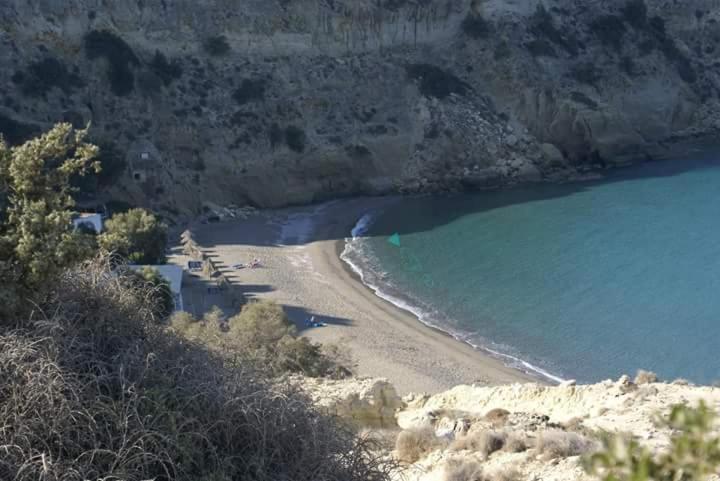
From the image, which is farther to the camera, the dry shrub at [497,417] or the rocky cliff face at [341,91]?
the rocky cliff face at [341,91]

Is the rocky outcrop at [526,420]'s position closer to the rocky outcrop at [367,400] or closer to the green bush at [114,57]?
the rocky outcrop at [367,400]

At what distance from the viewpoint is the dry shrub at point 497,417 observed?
11906 mm

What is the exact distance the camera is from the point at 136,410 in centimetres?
618

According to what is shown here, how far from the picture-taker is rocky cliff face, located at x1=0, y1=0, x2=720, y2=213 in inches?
1692

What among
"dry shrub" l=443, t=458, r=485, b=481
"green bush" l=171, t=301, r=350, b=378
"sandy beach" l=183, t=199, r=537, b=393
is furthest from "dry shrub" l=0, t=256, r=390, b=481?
"sandy beach" l=183, t=199, r=537, b=393

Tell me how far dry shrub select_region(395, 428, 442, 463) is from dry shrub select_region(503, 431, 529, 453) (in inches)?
35.6

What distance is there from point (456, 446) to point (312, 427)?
4.33 m

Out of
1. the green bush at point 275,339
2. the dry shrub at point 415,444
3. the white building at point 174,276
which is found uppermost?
the dry shrub at point 415,444

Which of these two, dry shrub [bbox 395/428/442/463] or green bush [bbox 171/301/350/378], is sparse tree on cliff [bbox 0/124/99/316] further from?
green bush [bbox 171/301/350/378]

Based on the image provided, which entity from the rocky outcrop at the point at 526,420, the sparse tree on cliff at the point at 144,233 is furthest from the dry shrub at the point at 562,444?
the sparse tree on cliff at the point at 144,233

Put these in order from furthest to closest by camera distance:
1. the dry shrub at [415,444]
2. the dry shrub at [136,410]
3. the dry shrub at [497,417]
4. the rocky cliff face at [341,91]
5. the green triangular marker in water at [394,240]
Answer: the rocky cliff face at [341,91]
the green triangular marker in water at [394,240]
the dry shrub at [497,417]
the dry shrub at [415,444]
the dry shrub at [136,410]

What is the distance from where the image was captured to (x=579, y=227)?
40.2 metres

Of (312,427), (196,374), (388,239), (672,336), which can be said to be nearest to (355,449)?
(312,427)

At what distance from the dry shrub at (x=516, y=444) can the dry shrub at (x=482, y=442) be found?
0.30 feet
